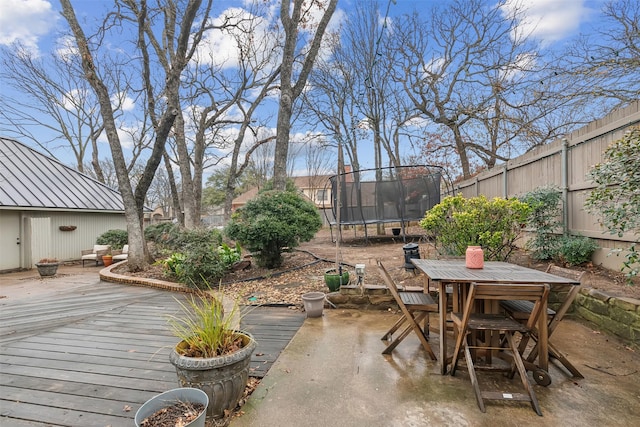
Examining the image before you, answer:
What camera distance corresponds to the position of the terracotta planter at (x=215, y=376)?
70.5 inches

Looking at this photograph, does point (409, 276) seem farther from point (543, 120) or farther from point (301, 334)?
point (543, 120)

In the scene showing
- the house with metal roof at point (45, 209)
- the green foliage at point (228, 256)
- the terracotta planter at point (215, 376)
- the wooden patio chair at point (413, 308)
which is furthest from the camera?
the house with metal roof at point (45, 209)

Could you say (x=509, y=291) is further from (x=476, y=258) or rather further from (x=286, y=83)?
(x=286, y=83)

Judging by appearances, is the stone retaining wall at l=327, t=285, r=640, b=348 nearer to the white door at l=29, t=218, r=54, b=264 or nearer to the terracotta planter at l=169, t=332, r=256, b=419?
the terracotta planter at l=169, t=332, r=256, b=419

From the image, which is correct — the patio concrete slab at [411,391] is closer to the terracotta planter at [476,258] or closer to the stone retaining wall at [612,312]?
the stone retaining wall at [612,312]

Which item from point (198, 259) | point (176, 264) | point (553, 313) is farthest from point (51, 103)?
point (553, 313)

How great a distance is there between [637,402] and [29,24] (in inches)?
579

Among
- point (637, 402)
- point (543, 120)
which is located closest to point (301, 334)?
point (637, 402)

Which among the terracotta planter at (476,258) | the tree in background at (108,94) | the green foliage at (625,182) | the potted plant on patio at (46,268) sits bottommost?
the potted plant on patio at (46,268)

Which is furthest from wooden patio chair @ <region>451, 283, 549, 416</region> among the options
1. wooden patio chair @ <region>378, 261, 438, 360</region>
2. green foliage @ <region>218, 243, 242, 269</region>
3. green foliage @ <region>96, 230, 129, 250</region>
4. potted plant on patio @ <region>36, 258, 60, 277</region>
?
green foliage @ <region>96, 230, 129, 250</region>

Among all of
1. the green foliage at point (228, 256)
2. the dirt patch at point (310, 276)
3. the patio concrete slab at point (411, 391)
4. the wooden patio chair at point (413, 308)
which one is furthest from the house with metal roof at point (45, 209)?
the wooden patio chair at point (413, 308)

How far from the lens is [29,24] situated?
9156 millimetres

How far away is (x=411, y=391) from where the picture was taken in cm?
212

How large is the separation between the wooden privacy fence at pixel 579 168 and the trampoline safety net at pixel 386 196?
311cm
